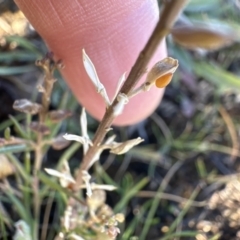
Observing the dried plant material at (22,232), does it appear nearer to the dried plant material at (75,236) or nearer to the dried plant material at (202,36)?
the dried plant material at (75,236)

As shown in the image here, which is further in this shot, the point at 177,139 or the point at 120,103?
the point at 177,139

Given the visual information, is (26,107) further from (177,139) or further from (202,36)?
(177,139)

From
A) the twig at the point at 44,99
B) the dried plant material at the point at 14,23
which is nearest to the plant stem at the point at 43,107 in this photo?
the twig at the point at 44,99

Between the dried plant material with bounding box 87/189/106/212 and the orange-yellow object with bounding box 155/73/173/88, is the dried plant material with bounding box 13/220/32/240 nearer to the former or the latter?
the dried plant material with bounding box 87/189/106/212

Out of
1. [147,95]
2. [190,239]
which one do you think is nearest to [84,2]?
[147,95]

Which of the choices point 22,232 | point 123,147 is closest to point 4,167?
point 22,232

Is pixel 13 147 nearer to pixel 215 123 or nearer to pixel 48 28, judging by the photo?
pixel 48 28
